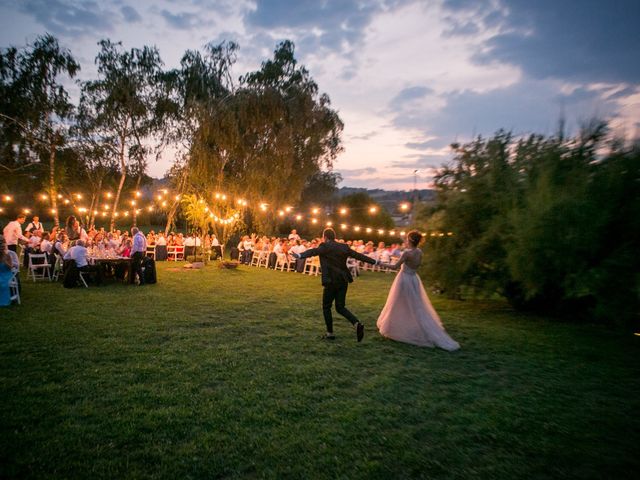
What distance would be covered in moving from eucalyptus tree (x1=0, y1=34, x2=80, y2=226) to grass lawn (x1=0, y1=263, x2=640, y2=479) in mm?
16985

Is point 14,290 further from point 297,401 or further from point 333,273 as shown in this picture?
point 297,401

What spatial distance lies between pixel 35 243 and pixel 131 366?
1161 centimetres

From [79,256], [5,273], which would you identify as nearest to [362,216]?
[79,256]

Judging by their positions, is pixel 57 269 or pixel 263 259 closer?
pixel 57 269

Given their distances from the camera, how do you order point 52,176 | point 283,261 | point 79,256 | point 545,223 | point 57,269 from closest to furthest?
point 545,223, point 79,256, point 57,269, point 283,261, point 52,176

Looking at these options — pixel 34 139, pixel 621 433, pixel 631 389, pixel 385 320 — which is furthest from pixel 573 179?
pixel 34 139

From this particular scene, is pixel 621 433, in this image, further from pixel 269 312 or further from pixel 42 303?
pixel 42 303

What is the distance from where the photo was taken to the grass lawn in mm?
2742

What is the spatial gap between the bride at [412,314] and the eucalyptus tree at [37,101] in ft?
65.9

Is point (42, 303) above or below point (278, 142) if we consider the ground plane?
below

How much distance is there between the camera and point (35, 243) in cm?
1288

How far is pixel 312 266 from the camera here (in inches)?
644

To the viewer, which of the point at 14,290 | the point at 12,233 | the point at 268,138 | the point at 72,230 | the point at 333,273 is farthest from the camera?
the point at 268,138

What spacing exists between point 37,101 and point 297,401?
23.3 metres
